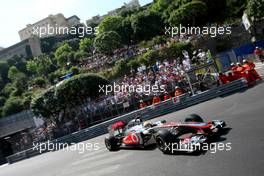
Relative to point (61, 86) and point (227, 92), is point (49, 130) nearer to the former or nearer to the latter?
point (61, 86)

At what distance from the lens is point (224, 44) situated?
41562 millimetres

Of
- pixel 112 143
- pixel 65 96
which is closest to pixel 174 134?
pixel 112 143

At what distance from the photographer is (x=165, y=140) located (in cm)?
1000

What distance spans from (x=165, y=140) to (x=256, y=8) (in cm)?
3190

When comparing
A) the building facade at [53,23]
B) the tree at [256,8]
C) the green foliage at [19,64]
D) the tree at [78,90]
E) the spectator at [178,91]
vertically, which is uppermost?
the building facade at [53,23]

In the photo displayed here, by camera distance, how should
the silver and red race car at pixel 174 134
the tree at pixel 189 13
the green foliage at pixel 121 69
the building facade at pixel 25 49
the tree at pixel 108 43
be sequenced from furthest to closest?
the building facade at pixel 25 49, the tree at pixel 108 43, the tree at pixel 189 13, the green foliage at pixel 121 69, the silver and red race car at pixel 174 134

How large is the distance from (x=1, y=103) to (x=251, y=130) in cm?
6602

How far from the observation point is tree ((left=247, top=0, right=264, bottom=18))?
36.7 metres

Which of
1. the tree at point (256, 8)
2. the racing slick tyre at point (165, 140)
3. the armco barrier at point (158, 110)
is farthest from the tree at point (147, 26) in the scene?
the racing slick tyre at point (165, 140)

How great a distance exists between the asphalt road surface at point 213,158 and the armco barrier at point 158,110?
264 centimetres

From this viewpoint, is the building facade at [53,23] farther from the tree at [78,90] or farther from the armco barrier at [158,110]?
the armco barrier at [158,110]

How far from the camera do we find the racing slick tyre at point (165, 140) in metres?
9.91
